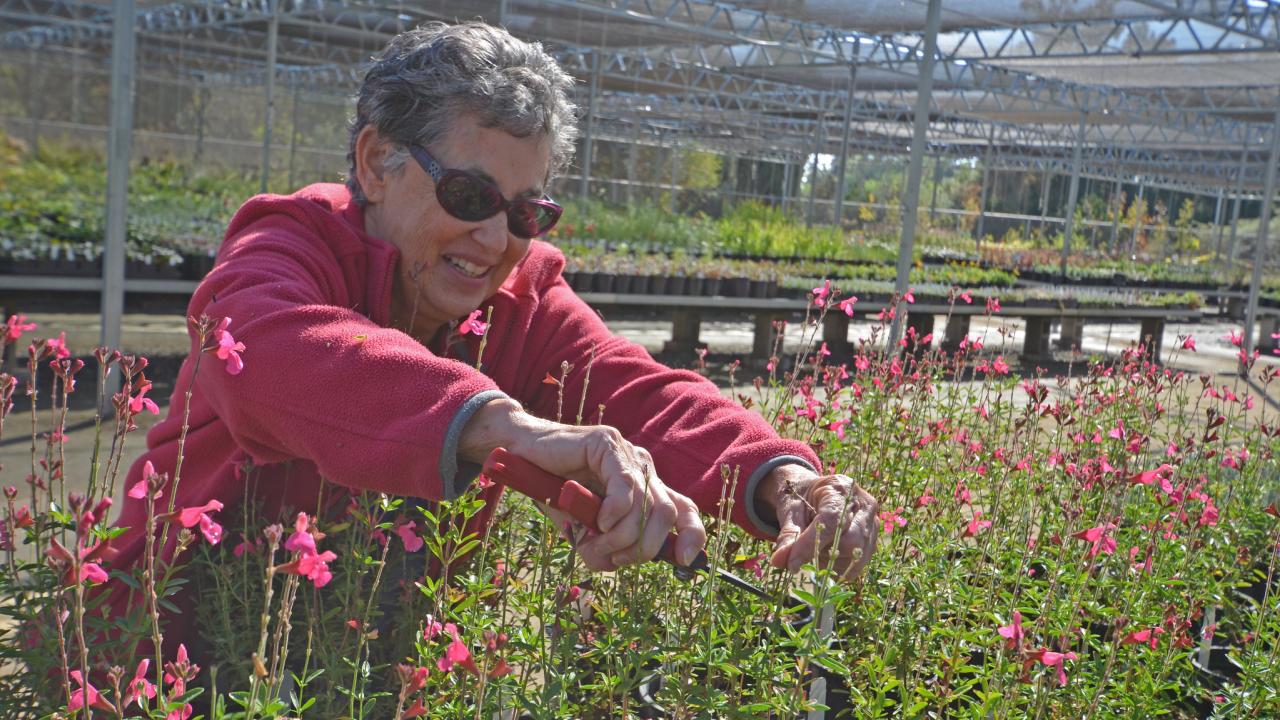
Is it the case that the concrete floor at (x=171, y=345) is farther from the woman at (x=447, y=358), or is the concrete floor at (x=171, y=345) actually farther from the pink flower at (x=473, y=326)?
the pink flower at (x=473, y=326)

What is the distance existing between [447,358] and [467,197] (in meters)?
0.30

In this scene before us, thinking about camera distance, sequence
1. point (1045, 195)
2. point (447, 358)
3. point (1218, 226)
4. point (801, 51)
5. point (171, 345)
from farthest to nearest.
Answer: point (1218, 226), point (1045, 195), point (801, 51), point (171, 345), point (447, 358)

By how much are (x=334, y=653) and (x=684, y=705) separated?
0.43 metres

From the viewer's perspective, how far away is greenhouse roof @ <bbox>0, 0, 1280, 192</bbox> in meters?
8.59

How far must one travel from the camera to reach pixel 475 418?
3.62 ft

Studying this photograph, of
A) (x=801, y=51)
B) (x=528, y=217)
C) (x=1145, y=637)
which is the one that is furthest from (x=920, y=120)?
(x=801, y=51)

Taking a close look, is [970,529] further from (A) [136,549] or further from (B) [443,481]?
(A) [136,549]

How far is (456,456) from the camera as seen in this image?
109 centimetres

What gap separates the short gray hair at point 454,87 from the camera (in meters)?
1.58

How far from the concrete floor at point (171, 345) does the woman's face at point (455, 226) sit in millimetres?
612

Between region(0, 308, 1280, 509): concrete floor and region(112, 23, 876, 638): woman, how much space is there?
0.42m

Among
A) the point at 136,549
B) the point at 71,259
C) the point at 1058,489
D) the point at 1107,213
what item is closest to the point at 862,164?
the point at 1107,213

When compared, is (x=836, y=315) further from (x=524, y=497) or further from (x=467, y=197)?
(x=467, y=197)

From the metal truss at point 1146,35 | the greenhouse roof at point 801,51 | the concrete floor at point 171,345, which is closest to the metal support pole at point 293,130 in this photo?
the greenhouse roof at point 801,51
